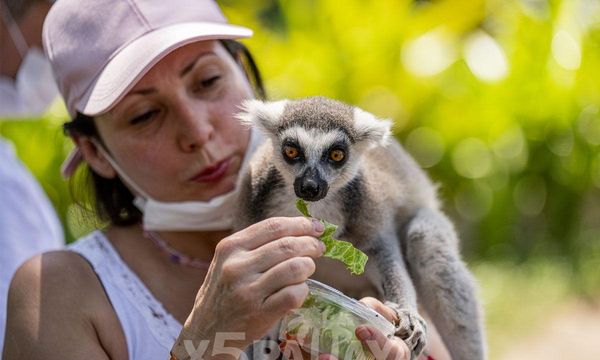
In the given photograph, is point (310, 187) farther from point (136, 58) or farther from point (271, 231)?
point (136, 58)

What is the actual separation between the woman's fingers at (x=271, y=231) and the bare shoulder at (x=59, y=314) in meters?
0.69

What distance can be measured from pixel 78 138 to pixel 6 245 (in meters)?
0.64

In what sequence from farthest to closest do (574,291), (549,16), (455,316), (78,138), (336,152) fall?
1. (549,16)
2. (574,291)
3. (78,138)
4. (455,316)
5. (336,152)

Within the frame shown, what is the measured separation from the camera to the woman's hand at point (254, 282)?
5.36ft

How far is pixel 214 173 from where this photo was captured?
2.45 m

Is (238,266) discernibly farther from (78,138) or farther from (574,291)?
(574,291)

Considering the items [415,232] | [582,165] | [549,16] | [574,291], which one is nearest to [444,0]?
[549,16]

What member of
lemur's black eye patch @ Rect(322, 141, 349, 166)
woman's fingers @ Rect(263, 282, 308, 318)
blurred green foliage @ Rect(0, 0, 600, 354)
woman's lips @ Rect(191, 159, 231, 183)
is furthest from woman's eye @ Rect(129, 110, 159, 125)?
blurred green foliage @ Rect(0, 0, 600, 354)

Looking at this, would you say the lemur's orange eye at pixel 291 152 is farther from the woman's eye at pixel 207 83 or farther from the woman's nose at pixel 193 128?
the woman's eye at pixel 207 83

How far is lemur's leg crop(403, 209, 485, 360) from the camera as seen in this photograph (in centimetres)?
239

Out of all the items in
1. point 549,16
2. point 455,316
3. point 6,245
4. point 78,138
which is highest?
point 549,16

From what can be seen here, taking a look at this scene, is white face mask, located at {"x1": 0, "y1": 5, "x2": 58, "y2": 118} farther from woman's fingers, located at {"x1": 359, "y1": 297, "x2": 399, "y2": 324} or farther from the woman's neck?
woman's fingers, located at {"x1": 359, "y1": 297, "x2": 399, "y2": 324}

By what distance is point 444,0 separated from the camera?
6883 mm

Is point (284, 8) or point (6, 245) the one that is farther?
point (284, 8)
